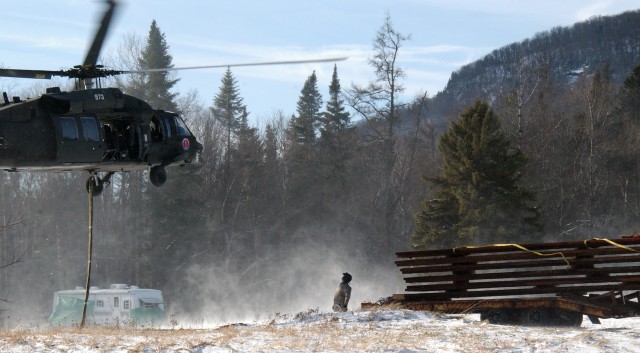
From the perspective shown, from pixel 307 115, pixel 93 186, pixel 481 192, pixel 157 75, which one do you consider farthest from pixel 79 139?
pixel 307 115

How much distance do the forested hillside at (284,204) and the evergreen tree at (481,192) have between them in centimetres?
1262

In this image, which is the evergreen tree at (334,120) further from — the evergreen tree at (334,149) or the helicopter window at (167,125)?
the helicopter window at (167,125)

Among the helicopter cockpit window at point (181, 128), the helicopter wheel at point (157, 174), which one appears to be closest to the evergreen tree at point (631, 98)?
the helicopter cockpit window at point (181, 128)

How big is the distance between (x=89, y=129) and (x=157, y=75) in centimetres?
4916

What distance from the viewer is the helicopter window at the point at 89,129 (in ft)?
63.5

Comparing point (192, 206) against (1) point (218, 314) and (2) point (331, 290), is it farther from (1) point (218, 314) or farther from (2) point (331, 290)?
(2) point (331, 290)

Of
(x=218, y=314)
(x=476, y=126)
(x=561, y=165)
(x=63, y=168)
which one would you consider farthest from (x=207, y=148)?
(x=63, y=168)

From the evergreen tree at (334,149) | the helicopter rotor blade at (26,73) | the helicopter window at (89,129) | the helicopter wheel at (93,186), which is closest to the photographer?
the helicopter rotor blade at (26,73)

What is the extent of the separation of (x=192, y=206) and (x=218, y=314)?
838cm

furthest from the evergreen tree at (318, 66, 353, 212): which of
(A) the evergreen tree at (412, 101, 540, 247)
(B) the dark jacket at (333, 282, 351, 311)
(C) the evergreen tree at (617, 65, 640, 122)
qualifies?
(B) the dark jacket at (333, 282, 351, 311)

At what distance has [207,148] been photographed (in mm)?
75375

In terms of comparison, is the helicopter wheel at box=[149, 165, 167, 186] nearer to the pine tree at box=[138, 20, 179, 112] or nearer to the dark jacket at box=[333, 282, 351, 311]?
the dark jacket at box=[333, 282, 351, 311]

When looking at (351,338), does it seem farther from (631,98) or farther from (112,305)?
(631,98)

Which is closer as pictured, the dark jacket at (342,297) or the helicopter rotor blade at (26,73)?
the helicopter rotor blade at (26,73)
